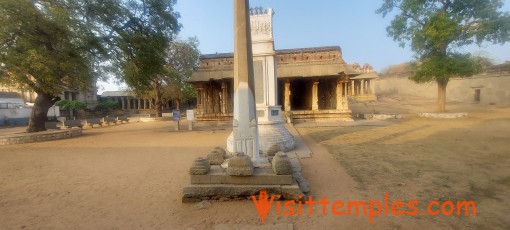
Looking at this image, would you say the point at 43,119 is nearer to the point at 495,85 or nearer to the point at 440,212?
the point at 440,212

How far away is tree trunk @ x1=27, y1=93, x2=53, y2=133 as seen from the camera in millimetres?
13430

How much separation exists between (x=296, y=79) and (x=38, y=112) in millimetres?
16547

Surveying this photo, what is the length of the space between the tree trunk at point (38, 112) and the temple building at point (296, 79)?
8684 mm

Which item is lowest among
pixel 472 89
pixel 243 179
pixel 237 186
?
pixel 237 186

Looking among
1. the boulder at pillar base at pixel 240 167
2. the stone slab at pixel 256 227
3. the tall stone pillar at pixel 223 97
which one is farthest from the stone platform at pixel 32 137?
the stone slab at pixel 256 227

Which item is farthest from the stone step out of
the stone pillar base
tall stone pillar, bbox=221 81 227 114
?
tall stone pillar, bbox=221 81 227 114

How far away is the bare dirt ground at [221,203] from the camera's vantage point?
3717 mm

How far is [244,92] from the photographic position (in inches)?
221

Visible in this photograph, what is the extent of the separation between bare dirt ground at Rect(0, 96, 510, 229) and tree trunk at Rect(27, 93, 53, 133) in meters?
4.97

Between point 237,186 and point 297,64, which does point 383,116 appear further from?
point 237,186

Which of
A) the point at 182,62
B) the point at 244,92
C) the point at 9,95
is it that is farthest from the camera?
the point at 9,95

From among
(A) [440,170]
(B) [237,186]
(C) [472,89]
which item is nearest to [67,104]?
(B) [237,186]

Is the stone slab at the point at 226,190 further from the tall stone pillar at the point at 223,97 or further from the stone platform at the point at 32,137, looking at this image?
the tall stone pillar at the point at 223,97

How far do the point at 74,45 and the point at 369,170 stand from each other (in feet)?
44.9
